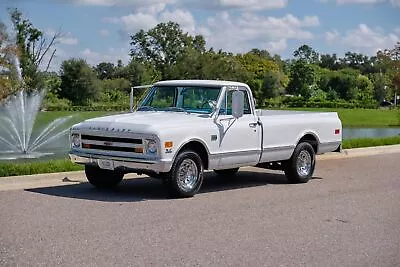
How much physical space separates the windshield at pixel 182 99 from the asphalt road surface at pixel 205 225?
4.56 ft

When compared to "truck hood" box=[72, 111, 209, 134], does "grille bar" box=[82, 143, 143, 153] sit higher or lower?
lower

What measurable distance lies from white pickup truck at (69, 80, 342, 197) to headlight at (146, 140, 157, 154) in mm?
15

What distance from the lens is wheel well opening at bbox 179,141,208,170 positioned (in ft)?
37.8

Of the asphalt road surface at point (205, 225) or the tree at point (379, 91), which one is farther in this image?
the tree at point (379, 91)

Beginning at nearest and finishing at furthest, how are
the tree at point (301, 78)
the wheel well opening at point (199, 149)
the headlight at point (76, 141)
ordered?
the wheel well opening at point (199, 149) < the headlight at point (76, 141) < the tree at point (301, 78)

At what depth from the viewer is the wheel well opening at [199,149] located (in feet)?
37.8

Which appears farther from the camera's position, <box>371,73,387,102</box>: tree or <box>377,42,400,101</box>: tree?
<box>371,73,387,102</box>: tree

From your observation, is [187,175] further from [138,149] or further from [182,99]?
[182,99]

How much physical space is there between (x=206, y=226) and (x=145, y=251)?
1584 millimetres

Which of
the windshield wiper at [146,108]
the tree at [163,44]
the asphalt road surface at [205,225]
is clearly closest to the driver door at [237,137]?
the asphalt road surface at [205,225]

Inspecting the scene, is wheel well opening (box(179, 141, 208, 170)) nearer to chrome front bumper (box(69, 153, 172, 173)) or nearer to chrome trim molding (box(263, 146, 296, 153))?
chrome front bumper (box(69, 153, 172, 173))

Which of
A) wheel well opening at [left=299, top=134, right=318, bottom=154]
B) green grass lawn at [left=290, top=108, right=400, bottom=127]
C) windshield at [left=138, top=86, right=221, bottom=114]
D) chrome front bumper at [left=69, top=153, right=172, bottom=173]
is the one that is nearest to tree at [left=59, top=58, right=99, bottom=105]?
green grass lawn at [left=290, top=108, right=400, bottom=127]

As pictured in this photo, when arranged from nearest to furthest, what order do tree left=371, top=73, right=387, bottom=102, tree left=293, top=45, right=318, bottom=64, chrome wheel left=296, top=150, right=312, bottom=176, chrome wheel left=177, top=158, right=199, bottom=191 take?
chrome wheel left=177, top=158, right=199, bottom=191 < chrome wheel left=296, top=150, right=312, bottom=176 < tree left=371, top=73, right=387, bottom=102 < tree left=293, top=45, right=318, bottom=64

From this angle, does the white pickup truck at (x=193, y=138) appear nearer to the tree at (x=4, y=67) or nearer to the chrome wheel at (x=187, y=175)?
the chrome wheel at (x=187, y=175)
